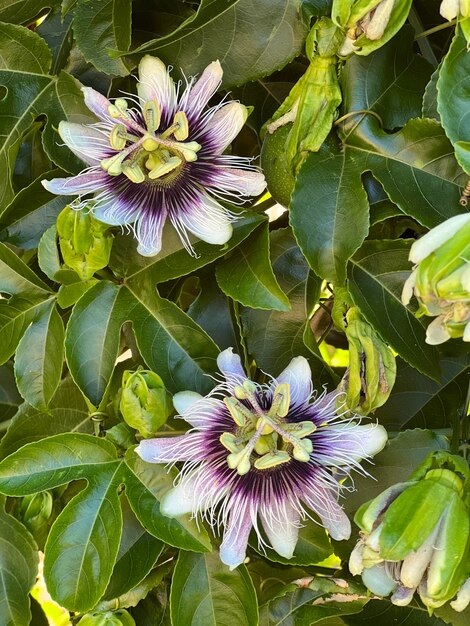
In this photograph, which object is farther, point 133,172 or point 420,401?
point 420,401

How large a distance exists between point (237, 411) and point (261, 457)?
0.05 meters

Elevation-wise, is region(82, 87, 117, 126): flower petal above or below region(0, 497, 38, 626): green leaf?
above

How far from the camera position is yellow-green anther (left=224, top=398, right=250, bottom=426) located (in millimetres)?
752

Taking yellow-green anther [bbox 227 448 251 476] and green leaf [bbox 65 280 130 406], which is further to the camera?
green leaf [bbox 65 280 130 406]

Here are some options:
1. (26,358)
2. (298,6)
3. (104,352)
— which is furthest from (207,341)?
(298,6)

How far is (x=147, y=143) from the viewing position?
30.5 inches

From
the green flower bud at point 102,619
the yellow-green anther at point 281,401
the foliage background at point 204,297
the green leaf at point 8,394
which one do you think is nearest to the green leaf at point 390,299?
the foliage background at point 204,297

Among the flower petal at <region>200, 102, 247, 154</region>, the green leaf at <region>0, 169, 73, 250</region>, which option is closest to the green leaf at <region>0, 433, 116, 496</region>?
the green leaf at <region>0, 169, 73, 250</region>

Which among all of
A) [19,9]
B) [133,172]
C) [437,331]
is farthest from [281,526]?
[19,9]

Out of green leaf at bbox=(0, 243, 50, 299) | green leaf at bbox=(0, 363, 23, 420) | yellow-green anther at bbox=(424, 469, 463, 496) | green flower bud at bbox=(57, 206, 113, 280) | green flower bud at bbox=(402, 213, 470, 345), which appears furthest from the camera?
green leaf at bbox=(0, 363, 23, 420)

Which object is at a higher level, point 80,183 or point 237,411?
point 80,183

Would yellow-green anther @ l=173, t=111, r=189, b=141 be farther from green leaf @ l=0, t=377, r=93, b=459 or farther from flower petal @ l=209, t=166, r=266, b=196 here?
green leaf @ l=0, t=377, r=93, b=459

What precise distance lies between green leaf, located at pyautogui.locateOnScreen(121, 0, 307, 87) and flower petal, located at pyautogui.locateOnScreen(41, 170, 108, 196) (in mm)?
125

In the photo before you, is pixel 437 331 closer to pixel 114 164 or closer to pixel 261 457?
pixel 261 457
